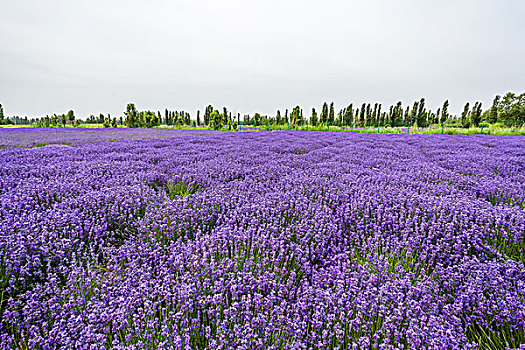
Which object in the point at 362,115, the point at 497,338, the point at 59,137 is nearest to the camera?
the point at 497,338

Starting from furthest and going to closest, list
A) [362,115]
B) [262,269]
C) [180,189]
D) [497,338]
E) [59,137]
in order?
[362,115] → [59,137] → [180,189] → [262,269] → [497,338]

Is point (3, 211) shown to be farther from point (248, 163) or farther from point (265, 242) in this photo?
point (248, 163)

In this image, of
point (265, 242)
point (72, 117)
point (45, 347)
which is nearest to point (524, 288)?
point (265, 242)

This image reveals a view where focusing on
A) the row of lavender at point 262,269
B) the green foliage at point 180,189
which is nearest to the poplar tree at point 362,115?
the row of lavender at point 262,269

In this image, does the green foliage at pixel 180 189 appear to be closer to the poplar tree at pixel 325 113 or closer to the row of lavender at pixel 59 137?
the row of lavender at pixel 59 137

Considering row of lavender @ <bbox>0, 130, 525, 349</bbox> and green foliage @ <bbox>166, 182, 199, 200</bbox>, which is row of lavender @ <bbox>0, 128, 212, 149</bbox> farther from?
green foliage @ <bbox>166, 182, 199, 200</bbox>

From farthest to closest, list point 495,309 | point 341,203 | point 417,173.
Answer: point 417,173
point 341,203
point 495,309

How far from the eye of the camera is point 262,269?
180cm

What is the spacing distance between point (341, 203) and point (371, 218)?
1.76ft

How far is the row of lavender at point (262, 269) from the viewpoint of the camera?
1.28 metres

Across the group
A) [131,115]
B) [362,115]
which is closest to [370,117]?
[362,115]

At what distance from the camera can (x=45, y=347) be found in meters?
1.18

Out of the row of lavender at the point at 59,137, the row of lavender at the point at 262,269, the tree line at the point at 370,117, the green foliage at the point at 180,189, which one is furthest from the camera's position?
the tree line at the point at 370,117

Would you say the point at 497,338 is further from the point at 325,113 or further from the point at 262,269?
the point at 325,113
